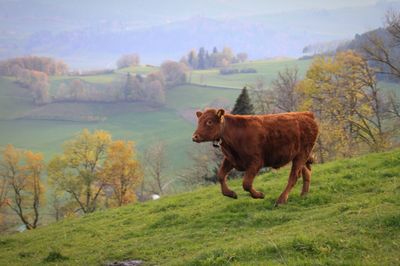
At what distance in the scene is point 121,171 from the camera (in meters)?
58.8

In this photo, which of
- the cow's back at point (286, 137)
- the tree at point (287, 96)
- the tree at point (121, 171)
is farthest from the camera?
the tree at point (121, 171)

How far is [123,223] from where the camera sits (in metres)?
18.6

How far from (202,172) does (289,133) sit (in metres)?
46.4

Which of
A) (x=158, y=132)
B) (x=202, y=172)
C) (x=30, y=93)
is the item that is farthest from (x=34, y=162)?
(x=30, y=93)

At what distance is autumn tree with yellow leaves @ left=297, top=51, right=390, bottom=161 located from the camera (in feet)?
137

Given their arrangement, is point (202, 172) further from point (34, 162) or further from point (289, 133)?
point (289, 133)

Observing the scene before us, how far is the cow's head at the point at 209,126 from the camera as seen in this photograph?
1167cm

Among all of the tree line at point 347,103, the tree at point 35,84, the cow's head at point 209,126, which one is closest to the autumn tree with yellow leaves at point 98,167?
the tree line at point 347,103

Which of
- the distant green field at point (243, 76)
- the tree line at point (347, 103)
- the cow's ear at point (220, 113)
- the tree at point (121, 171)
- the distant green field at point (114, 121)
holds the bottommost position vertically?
the distant green field at point (114, 121)

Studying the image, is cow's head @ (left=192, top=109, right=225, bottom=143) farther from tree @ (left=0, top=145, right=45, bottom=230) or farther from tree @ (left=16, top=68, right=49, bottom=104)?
tree @ (left=16, top=68, right=49, bottom=104)

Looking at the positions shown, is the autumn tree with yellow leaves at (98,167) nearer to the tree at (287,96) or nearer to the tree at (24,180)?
the tree at (24,180)

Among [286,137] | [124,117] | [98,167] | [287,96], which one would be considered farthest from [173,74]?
[286,137]

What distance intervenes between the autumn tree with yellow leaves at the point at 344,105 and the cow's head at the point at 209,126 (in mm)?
29730

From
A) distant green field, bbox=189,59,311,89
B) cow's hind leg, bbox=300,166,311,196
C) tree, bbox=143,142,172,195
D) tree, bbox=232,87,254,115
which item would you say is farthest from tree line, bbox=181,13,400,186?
distant green field, bbox=189,59,311,89
